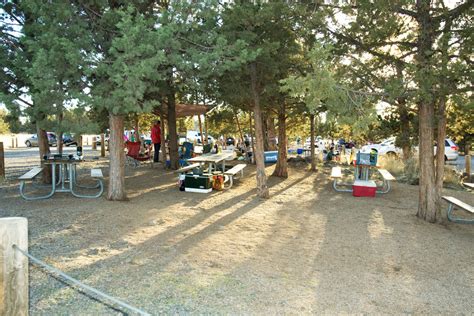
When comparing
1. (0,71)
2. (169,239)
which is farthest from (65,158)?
(169,239)

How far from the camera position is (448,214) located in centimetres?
741

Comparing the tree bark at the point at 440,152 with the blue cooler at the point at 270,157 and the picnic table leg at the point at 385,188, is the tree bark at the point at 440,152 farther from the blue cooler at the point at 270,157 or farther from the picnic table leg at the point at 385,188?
the blue cooler at the point at 270,157

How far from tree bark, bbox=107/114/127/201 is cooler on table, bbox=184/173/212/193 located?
181 cm

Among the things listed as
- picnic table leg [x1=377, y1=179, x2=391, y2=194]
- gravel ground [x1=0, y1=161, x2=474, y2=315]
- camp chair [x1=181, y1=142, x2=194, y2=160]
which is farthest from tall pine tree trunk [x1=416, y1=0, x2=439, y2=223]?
camp chair [x1=181, y1=142, x2=194, y2=160]

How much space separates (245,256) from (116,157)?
12.9ft

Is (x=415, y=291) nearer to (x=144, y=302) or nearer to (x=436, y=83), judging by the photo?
(x=144, y=302)

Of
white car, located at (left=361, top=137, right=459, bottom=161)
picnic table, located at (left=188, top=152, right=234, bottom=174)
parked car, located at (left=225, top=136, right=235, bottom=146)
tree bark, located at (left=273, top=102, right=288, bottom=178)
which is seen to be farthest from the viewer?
parked car, located at (left=225, top=136, right=235, bottom=146)

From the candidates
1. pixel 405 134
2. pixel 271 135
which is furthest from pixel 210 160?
pixel 271 135

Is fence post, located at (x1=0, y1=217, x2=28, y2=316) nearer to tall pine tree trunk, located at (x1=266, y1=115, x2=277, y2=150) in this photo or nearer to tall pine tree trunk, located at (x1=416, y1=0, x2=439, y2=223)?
tall pine tree trunk, located at (x1=416, y1=0, x2=439, y2=223)

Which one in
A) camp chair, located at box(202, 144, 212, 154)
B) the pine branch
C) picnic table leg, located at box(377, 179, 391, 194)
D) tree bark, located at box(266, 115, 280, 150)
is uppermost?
the pine branch

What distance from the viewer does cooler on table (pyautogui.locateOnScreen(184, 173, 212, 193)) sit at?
8.99 metres

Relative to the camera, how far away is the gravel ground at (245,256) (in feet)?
11.0

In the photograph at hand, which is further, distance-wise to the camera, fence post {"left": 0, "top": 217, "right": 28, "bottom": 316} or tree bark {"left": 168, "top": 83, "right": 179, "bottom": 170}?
tree bark {"left": 168, "top": 83, "right": 179, "bottom": 170}

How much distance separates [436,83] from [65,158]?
7.18 metres
